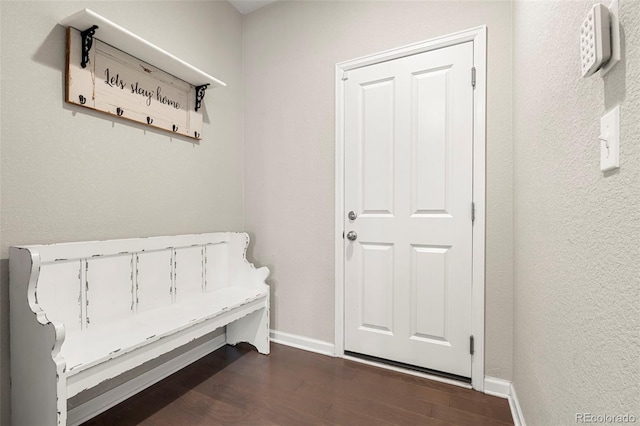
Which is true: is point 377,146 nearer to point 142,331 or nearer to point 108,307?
point 142,331

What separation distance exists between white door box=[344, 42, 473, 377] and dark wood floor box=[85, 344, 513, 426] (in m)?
0.22

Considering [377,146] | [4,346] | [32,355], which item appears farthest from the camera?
[377,146]

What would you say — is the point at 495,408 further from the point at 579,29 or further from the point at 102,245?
the point at 102,245

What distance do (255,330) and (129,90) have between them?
1.81 metres

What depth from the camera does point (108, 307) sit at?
1651 mm

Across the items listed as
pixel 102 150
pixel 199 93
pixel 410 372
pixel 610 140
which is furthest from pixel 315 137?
pixel 610 140

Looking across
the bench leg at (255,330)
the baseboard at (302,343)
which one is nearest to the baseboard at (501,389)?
the baseboard at (302,343)

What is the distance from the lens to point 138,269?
1804 mm

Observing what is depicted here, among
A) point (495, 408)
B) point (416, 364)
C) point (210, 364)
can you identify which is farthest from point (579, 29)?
point (210, 364)

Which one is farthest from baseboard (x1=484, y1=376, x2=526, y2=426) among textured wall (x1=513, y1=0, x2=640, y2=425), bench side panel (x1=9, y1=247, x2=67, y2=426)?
bench side panel (x1=9, y1=247, x2=67, y2=426)

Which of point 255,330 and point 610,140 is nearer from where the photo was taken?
point 610,140

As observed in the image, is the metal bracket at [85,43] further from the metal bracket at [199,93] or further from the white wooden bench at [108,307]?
the white wooden bench at [108,307]

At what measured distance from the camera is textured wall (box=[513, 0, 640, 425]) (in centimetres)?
57

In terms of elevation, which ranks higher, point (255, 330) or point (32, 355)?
point (32, 355)
